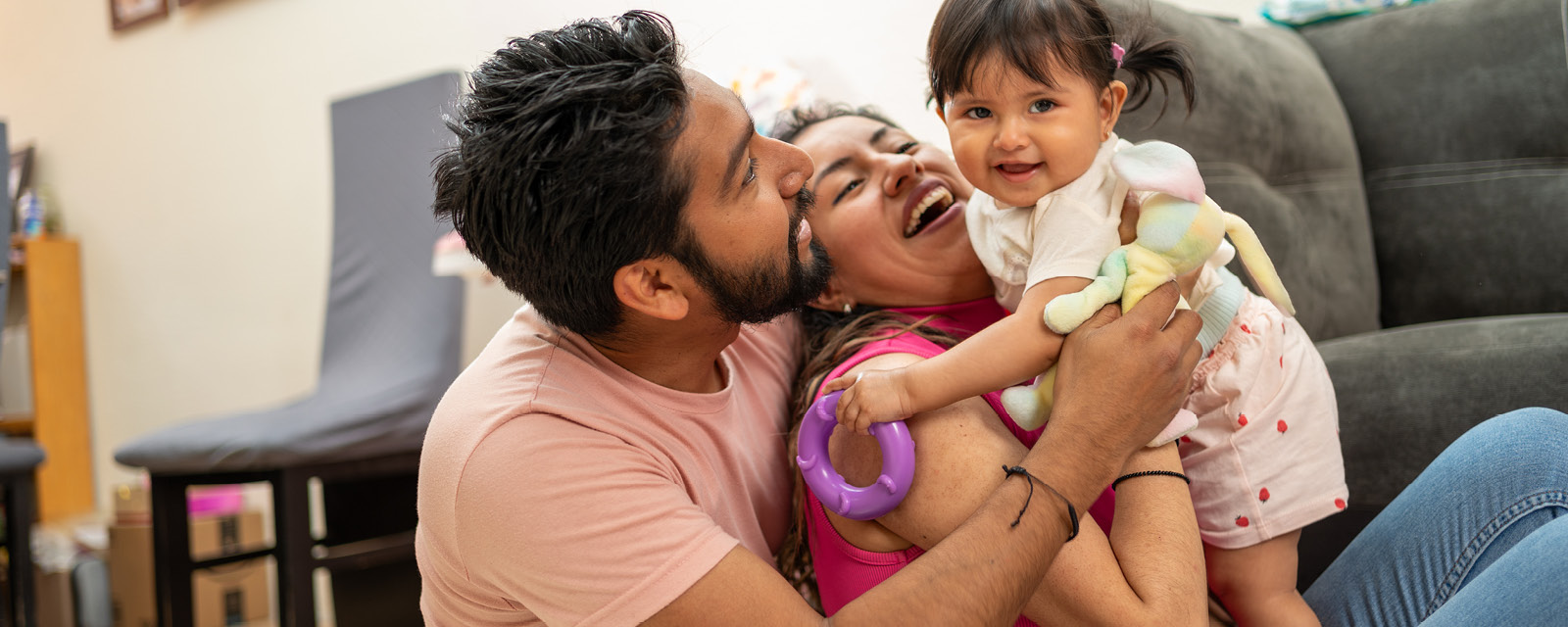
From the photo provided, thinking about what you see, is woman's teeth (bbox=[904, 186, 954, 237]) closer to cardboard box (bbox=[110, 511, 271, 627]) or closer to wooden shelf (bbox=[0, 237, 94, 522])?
cardboard box (bbox=[110, 511, 271, 627])

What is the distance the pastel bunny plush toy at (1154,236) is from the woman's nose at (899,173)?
338 millimetres

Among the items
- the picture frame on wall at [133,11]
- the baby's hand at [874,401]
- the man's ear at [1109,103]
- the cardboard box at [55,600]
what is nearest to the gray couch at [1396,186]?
the man's ear at [1109,103]

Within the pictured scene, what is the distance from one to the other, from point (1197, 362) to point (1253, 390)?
0.07 meters

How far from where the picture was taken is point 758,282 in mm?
1157

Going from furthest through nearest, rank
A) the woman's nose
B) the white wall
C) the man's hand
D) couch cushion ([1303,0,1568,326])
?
the white wall
couch cushion ([1303,0,1568,326])
the woman's nose
the man's hand

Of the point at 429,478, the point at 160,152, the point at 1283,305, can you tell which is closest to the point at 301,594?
the point at 429,478

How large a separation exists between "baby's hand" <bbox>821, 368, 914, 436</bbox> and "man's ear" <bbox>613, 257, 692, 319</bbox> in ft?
0.70

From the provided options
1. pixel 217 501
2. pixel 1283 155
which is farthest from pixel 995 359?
pixel 217 501

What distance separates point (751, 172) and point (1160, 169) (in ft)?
1.35

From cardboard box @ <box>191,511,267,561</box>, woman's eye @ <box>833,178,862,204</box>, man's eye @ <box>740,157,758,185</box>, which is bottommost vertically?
cardboard box @ <box>191,511,267,561</box>

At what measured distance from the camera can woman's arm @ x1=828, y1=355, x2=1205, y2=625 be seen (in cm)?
101

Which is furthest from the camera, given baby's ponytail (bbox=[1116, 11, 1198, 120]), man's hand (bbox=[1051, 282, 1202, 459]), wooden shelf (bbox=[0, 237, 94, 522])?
wooden shelf (bbox=[0, 237, 94, 522])

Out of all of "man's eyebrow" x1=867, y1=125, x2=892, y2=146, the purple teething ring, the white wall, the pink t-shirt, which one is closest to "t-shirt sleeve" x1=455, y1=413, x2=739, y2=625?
the pink t-shirt

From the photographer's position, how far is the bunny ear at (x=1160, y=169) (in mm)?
1014
